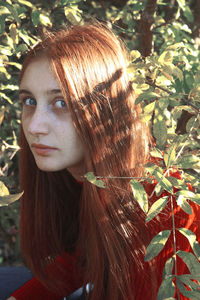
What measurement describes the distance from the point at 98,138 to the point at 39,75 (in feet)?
0.86

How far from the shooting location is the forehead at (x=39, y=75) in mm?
1346

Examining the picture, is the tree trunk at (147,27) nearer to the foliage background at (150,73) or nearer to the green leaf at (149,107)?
the foliage background at (150,73)

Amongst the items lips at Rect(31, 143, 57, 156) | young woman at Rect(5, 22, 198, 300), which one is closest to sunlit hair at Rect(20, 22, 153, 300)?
young woman at Rect(5, 22, 198, 300)

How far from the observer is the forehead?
4.42ft

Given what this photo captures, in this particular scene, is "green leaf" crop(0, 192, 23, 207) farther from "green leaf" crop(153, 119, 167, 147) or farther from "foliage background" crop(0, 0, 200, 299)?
"green leaf" crop(153, 119, 167, 147)

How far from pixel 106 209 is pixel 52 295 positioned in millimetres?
557

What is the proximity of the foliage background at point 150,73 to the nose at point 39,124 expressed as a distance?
0.11 metres

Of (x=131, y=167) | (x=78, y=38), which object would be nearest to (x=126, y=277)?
(x=131, y=167)

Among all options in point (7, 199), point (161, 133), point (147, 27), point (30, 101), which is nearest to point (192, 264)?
point (161, 133)

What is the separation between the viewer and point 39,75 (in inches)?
54.1

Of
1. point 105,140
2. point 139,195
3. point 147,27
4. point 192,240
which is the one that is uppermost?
point 147,27

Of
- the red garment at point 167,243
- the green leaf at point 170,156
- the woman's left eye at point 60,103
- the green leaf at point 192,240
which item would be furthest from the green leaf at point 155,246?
the woman's left eye at point 60,103

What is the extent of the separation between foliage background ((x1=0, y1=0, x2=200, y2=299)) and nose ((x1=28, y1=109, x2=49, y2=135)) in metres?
0.11

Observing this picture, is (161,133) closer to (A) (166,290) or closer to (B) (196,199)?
(B) (196,199)
